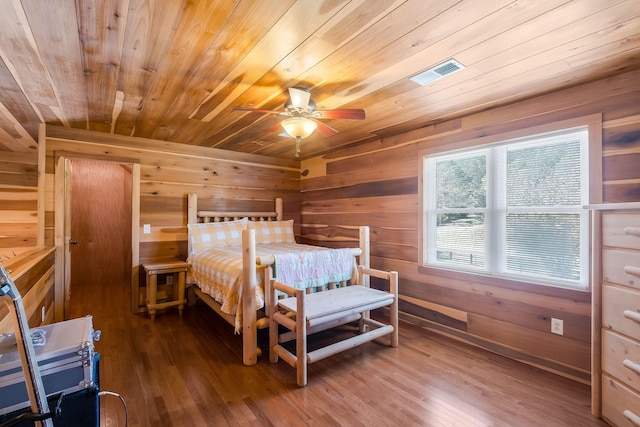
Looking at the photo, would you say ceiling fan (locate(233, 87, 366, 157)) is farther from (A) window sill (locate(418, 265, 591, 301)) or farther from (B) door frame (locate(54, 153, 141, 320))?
(B) door frame (locate(54, 153, 141, 320))

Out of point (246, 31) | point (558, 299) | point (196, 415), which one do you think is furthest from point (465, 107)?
point (196, 415)

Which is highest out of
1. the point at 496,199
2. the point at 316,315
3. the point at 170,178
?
the point at 170,178

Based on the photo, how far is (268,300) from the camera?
2.50 metres

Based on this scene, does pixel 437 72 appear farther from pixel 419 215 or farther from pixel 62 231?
pixel 62 231

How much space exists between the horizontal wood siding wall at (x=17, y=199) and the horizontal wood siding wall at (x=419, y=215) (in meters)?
4.38

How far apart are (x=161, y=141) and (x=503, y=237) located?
404cm

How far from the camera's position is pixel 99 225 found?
5355 mm

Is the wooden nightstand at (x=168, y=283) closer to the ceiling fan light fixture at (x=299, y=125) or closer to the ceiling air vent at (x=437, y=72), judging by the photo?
the ceiling fan light fixture at (x=299, y=125)

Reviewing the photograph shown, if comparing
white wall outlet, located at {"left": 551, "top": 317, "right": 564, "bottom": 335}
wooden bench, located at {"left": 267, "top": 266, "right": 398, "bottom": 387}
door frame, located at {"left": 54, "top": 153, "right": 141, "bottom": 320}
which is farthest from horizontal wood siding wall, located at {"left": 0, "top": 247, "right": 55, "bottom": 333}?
white wall outlet, located at {"left": 551, "top": 317, "right": 564, "bottom": 335}

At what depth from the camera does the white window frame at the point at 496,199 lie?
7.02ft

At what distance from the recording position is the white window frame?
2139 mm

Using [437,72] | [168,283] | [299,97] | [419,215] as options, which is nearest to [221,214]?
[168,283]

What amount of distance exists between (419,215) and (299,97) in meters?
1.80

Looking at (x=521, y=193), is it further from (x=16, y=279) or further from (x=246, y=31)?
(x=16, y=279)
